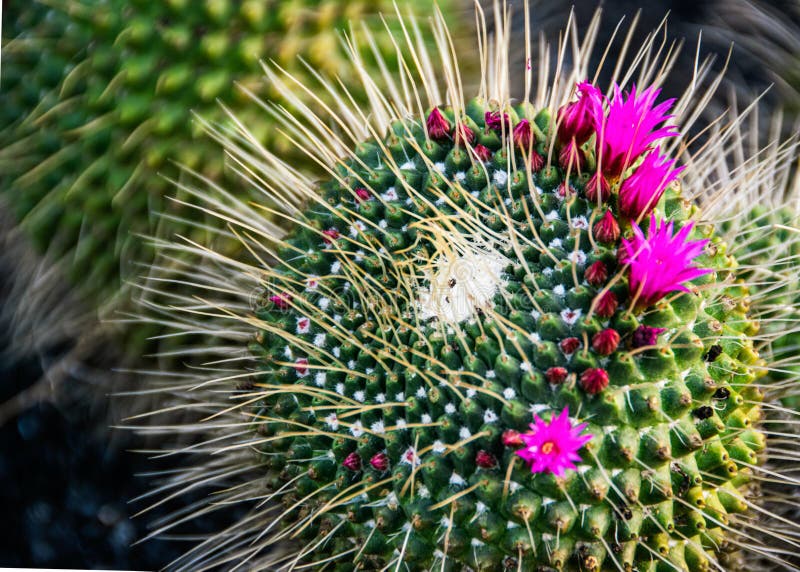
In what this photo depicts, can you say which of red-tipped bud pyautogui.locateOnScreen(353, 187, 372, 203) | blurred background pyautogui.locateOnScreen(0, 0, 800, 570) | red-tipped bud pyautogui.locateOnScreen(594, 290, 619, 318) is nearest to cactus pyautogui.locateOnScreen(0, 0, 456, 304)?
blurred background pyautogui.locateOnScreen(0, 0, 800, 570)

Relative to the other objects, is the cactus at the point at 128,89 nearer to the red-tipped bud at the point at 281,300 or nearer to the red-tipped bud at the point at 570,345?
the red-tipped bud at the point at 281,300

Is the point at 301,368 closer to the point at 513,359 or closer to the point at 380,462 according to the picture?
the point at 380,462

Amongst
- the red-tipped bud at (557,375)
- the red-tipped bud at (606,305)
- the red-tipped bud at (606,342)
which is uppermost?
the red-tipped bud at (606,305)

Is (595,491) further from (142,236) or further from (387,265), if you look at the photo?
(142,236)

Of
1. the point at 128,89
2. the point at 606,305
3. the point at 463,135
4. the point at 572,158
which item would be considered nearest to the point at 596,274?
the point at 606,305

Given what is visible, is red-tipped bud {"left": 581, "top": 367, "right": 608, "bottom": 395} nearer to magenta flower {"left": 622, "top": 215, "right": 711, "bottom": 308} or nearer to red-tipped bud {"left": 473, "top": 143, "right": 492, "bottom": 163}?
magenta flower {"left": 622, "top": 215, "right": 711, "bottom": 308}

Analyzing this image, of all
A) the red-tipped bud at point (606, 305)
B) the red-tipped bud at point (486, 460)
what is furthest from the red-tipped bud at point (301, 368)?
the red-tipped bud at point (606, 305)
